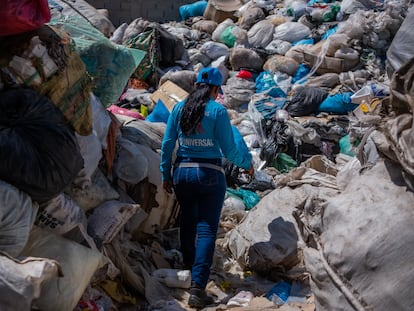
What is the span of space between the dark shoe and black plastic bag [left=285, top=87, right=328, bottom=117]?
366cm

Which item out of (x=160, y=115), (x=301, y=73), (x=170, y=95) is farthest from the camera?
(x=301, y=73)

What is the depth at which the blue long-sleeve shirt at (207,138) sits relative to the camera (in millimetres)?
3879

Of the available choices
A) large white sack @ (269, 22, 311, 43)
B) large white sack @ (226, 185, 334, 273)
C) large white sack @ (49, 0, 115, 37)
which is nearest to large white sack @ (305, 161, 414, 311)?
large white sack @ (226, 185, 334, 273)

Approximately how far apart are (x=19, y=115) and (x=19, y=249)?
59cm

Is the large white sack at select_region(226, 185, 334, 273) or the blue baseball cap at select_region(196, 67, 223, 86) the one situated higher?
the blue baseball cap at select_region(196, 67, 223, 86)

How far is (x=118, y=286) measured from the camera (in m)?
3.67

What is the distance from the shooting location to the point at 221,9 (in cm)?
1045

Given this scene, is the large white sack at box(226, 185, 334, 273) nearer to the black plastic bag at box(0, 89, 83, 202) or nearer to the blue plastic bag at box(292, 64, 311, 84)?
the black plastic bag at box(0, 89, 83, 202)

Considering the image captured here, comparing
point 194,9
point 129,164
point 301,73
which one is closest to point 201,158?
point 129,164

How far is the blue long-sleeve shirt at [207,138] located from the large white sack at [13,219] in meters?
1.37

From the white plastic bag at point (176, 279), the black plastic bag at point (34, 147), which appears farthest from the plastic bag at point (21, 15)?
the white plastic bag at point (176, 279)

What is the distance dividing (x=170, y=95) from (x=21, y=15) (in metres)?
3.61

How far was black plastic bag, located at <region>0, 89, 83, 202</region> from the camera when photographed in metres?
2.69

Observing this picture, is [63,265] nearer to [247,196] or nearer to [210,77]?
[210,77]
